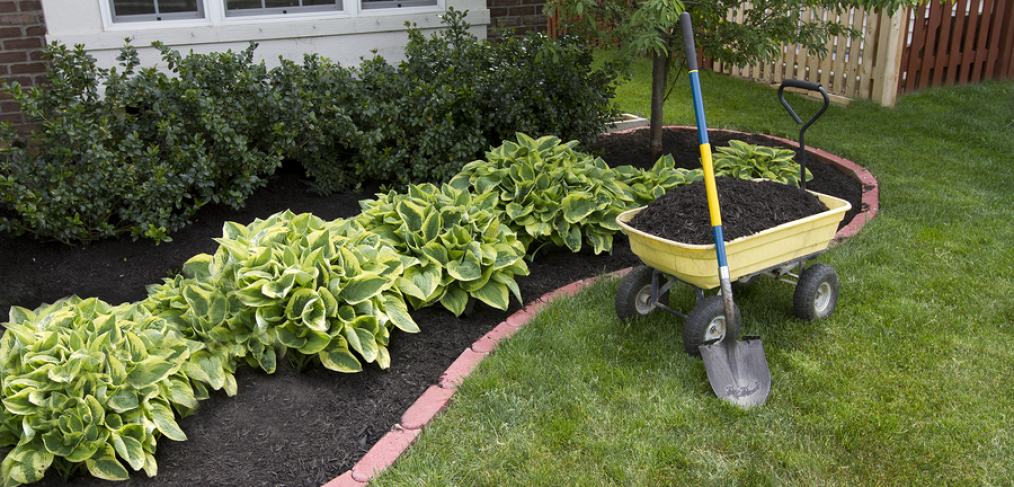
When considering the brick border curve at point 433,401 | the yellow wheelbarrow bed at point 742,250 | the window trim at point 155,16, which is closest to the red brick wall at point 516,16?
the window trim at point 155,16

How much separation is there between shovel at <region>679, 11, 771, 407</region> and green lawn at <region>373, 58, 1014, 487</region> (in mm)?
66

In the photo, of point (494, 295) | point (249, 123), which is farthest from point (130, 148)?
point (494, 295)

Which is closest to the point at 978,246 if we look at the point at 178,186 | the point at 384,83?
the point at 384,83

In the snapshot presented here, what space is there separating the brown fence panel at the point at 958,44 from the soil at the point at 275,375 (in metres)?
3.92

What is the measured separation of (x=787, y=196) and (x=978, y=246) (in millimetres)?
1754

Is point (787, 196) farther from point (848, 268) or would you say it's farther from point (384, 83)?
point (384, 83)

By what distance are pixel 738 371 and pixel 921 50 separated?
6.88 meters

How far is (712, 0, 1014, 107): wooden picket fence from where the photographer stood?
7668 millimetres

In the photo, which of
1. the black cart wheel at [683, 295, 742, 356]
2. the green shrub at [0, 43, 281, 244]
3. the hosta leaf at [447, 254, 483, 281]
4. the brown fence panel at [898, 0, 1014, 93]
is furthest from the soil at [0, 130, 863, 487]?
the brown fence panel at [898, 0, 1014, 93]

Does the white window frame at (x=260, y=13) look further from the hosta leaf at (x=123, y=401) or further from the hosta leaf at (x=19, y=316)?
the hosta leaf at (x=123, y=401)

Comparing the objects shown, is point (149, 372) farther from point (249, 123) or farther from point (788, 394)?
point (788, 394)

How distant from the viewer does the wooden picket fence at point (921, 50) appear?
767 cm

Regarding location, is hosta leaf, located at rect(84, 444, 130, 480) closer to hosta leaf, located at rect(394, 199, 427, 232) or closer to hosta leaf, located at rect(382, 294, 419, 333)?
hosta leaf, located at rect(382, 294, 419, 333)

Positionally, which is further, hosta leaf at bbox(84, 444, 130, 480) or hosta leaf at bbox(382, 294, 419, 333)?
hosta leaf at bbox(382, 294, 419, 333)
